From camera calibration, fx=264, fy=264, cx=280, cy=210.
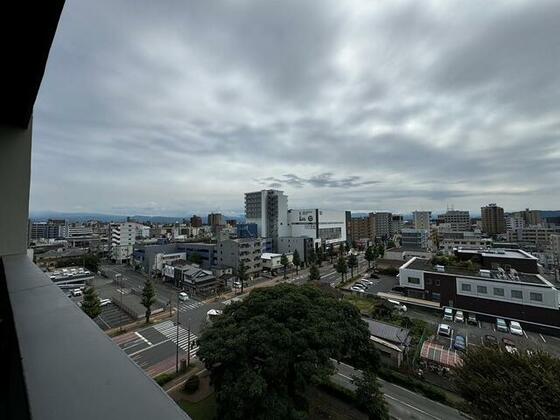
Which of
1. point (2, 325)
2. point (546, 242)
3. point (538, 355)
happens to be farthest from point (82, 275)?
point (546, 242)

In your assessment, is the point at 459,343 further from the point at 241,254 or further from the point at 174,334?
the point at 241,254

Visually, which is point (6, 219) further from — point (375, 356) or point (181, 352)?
point (181, 352)

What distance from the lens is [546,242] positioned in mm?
41531

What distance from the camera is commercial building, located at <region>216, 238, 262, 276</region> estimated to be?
25062 mm

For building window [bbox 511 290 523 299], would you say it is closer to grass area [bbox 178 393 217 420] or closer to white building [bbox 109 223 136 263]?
grass area [bbox 178 393 217 420]

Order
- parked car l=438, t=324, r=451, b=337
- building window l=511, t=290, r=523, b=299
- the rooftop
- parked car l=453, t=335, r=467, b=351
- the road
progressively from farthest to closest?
the rooftop < building window l=511, t=290, r=523, b=299 < parked car l=438, t=324, r=451, b=337 < parked car l=453, t=335, r=467, b=351 < the road

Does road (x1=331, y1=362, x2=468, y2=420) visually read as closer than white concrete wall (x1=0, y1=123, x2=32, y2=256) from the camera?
No

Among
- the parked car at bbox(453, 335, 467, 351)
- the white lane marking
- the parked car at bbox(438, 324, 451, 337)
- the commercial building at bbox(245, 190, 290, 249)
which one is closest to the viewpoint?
the parked car at bbox(453, 335, 467, 351)

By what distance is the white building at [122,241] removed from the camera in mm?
33000

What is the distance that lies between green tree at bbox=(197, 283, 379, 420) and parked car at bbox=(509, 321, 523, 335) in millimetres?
10314

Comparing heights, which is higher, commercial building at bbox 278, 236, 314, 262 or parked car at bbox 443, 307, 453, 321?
commercial building at bbox 278, 236, 314, 262

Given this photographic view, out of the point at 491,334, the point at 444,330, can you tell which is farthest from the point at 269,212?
the point at 491,334

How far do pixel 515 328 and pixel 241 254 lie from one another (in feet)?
64.2

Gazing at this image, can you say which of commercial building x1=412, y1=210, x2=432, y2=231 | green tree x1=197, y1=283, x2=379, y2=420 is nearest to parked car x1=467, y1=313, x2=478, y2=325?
green tree x1=197, y1=283, x2=379, y2=420
